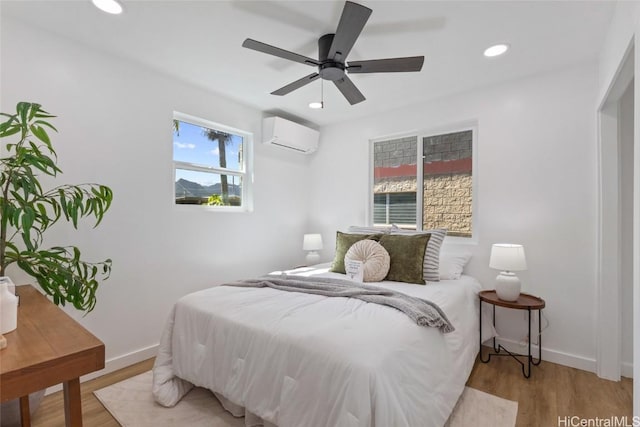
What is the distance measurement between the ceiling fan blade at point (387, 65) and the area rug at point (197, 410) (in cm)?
222

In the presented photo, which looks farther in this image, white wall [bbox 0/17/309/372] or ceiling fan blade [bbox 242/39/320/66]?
white wall [bbox 0/17/309/372]

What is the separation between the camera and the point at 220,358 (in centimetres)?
176

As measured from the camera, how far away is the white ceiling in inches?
74.4

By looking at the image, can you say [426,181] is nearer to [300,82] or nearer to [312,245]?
[312,245]

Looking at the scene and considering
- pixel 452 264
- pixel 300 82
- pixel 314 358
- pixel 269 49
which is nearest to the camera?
pixel 314 358

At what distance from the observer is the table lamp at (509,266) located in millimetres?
2436

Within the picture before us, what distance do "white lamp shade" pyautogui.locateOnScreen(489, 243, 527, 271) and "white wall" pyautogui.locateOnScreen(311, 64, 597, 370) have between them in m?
0.37

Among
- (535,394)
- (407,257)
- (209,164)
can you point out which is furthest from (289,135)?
(535,394)

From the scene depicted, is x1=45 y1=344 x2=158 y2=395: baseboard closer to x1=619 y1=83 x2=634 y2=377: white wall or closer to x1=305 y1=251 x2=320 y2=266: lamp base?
x1=305 y1=251 x2=320 y2=266: lamp base

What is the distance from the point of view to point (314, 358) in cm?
138

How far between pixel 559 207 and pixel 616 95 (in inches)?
35.2

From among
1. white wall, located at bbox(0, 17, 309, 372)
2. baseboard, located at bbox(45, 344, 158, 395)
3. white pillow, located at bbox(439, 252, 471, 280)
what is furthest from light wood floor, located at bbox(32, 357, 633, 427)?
white pillow, located at bbox(439, 252, 471, 280)

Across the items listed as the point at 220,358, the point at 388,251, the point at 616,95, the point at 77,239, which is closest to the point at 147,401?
the point at 220,358

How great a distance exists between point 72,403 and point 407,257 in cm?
227
